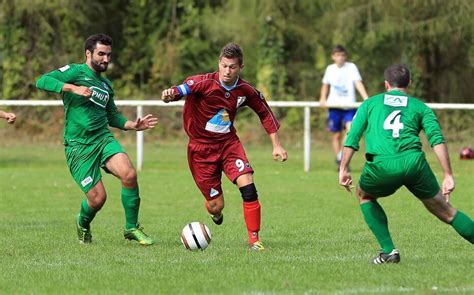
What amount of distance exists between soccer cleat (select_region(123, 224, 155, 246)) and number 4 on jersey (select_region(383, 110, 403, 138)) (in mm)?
2882

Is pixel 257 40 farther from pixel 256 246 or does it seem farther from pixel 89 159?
pixel 256 246

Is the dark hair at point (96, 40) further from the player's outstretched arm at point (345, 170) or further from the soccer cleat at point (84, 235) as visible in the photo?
the player's outstretched arm at point (345, 170)

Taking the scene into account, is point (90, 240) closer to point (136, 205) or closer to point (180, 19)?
point (136, 205)

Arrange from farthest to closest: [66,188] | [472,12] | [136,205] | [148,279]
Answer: [472,12]
[66,188]
[136,205]
[148,279]

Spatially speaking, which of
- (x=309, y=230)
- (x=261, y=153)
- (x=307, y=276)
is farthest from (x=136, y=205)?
(x=261, y=153)

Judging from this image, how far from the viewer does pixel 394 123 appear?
27.6 ft

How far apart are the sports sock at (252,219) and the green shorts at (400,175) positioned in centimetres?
165

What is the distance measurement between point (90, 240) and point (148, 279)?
2621 millimetres

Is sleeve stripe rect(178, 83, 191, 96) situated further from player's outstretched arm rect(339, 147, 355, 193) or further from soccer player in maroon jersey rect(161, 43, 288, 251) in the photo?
player's outstretched arm rect(339, 147, 355, 193)

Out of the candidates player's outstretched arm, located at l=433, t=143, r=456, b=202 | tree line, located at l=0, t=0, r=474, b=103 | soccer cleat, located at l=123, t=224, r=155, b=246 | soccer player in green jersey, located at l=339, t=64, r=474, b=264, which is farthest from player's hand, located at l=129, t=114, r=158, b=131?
tree line, located at l=0, t=0, r=474, b=103

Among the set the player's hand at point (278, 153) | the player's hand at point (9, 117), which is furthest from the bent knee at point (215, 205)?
the player's hand at point (9, 117)

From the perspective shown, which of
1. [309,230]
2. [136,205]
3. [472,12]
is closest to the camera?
[136,205]

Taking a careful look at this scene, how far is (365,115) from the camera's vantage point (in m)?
8.50

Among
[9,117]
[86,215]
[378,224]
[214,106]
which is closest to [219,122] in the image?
[214,106]
